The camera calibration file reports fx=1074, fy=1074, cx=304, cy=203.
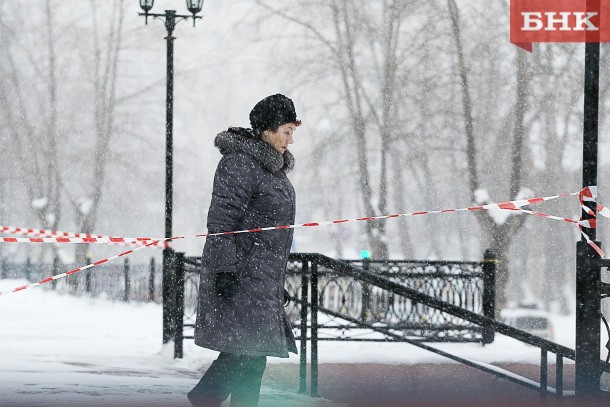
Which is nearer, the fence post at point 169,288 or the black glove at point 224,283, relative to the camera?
the black glove at point 224,283

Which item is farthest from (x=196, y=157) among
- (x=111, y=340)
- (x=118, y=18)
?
(x=111, y=340)

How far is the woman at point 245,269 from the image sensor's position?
16.2 feet

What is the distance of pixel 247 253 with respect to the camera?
16.5 feet

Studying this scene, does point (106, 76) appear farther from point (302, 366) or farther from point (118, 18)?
point (302, 366)

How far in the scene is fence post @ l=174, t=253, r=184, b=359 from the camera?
10.1 metres

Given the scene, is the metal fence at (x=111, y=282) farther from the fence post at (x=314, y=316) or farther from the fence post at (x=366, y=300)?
the fence post at (x=314, y=316)

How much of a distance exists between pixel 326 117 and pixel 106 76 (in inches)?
265

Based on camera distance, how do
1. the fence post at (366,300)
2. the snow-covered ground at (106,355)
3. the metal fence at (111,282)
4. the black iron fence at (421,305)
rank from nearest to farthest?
the snow-covered ground at (106,355), the black iron fence at (421,305), the fence post at (366,300), the metal fence at (111,282)

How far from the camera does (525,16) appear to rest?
2238 centimetres

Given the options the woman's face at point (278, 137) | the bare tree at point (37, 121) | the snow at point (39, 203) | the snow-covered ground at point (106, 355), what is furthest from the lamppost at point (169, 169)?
the snow at point (39, 203)

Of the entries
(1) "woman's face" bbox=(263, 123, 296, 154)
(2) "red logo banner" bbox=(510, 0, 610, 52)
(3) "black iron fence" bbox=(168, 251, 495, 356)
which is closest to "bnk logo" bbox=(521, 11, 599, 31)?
(2) "red logo banner" bbox=(510, 0, 610, 52)

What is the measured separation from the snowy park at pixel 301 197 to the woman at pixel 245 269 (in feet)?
0.03

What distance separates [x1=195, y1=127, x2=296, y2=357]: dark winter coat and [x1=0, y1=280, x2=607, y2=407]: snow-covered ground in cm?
175

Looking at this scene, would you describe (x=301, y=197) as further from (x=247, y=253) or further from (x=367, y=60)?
(x=247, y=253)
